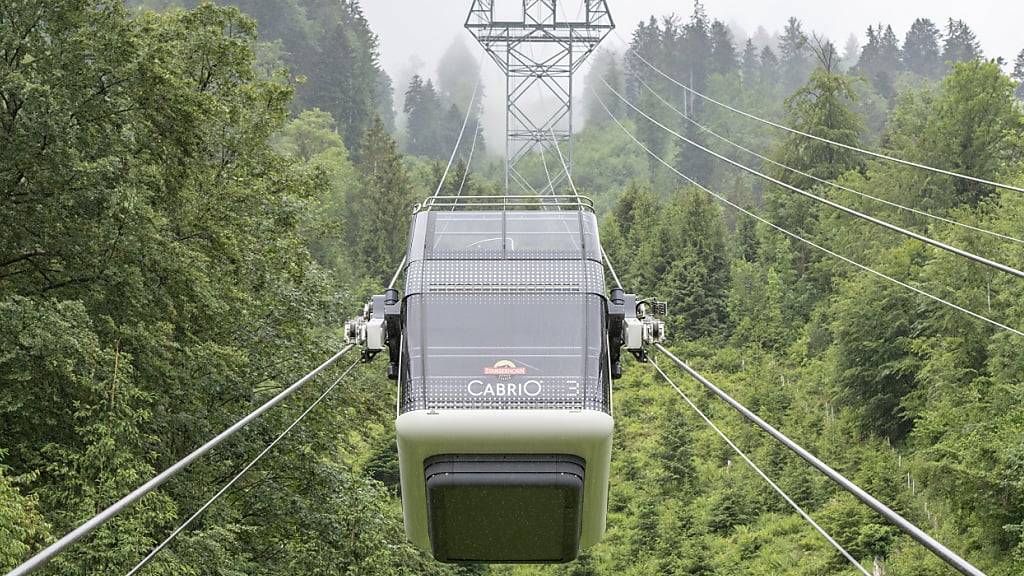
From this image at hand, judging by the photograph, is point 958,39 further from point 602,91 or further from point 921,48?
point 602,91

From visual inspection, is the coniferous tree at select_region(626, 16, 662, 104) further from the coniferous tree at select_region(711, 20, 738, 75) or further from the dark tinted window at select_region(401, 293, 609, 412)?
the dark tinted window at select_region(401, 293, 609, 412)

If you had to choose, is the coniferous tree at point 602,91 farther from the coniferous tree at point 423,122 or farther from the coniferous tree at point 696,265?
the coniferous tree at point 696,265

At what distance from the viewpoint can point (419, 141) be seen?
5133 inches

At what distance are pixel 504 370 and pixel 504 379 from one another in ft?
0.43

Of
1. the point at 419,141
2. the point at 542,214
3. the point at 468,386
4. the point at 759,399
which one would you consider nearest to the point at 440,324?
the point at 468,386

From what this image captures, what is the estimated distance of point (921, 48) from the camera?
149 metres

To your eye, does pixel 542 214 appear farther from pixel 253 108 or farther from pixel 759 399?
pixel 759 399

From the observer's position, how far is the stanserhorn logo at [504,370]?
13.2 meters

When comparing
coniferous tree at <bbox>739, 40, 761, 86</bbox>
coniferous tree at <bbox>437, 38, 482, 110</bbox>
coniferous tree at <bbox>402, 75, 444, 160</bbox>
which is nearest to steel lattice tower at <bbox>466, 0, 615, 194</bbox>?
coniferous tree at <bbox>402, 75, 444, 160</bbox>

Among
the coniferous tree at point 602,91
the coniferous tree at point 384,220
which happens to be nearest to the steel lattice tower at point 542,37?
the coniferous tree at point 384,220

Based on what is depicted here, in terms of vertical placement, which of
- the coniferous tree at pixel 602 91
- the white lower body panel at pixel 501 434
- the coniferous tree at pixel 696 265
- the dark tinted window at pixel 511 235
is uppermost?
the coniferous tree at pixel 602 91

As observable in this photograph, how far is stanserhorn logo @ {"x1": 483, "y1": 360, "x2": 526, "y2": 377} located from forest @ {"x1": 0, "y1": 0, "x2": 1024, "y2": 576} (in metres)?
5.96

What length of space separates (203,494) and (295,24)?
94439 millimetres

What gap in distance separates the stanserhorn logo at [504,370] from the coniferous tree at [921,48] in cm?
14296
